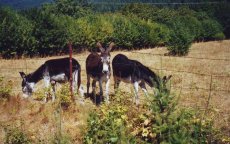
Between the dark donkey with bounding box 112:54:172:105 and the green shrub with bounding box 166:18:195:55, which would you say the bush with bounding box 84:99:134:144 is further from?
the green shrub with bounding box 166:18:195:55

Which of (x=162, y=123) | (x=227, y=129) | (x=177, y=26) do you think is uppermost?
(x=177, y=26)

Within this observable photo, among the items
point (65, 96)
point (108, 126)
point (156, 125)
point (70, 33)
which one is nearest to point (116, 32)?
point (70, 33)

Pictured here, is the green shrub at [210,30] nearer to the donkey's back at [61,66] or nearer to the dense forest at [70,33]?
the dense forest at [70,33]

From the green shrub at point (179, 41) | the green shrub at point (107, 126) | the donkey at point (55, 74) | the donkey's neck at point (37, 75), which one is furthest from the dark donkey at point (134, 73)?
the green shrub at point (179, 41)

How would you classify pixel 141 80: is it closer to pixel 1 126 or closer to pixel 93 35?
pixel 1 126

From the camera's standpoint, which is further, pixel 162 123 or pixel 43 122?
pixel 43 122

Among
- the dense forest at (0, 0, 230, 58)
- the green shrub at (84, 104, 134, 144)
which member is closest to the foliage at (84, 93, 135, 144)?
the green shrub at (84, 104, 134, 144)

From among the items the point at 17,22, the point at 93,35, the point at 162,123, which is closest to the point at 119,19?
the point at 93,35

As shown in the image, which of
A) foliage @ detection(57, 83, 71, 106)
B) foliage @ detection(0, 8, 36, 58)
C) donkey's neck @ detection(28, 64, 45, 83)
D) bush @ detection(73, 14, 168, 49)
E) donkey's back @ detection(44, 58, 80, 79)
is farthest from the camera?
bush @ detection(73, 14, 168, 49)

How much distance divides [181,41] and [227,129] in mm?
21014

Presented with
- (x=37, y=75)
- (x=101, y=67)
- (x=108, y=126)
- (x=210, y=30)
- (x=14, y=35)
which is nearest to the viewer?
(x=108, y=126)

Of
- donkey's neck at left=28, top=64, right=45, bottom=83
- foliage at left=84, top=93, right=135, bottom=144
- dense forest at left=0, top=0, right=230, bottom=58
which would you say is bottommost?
foliage at left=84, top=93, right=135, bottom=144

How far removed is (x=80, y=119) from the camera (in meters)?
10.5

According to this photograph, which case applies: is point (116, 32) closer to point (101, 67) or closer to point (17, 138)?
point (101, 67)
